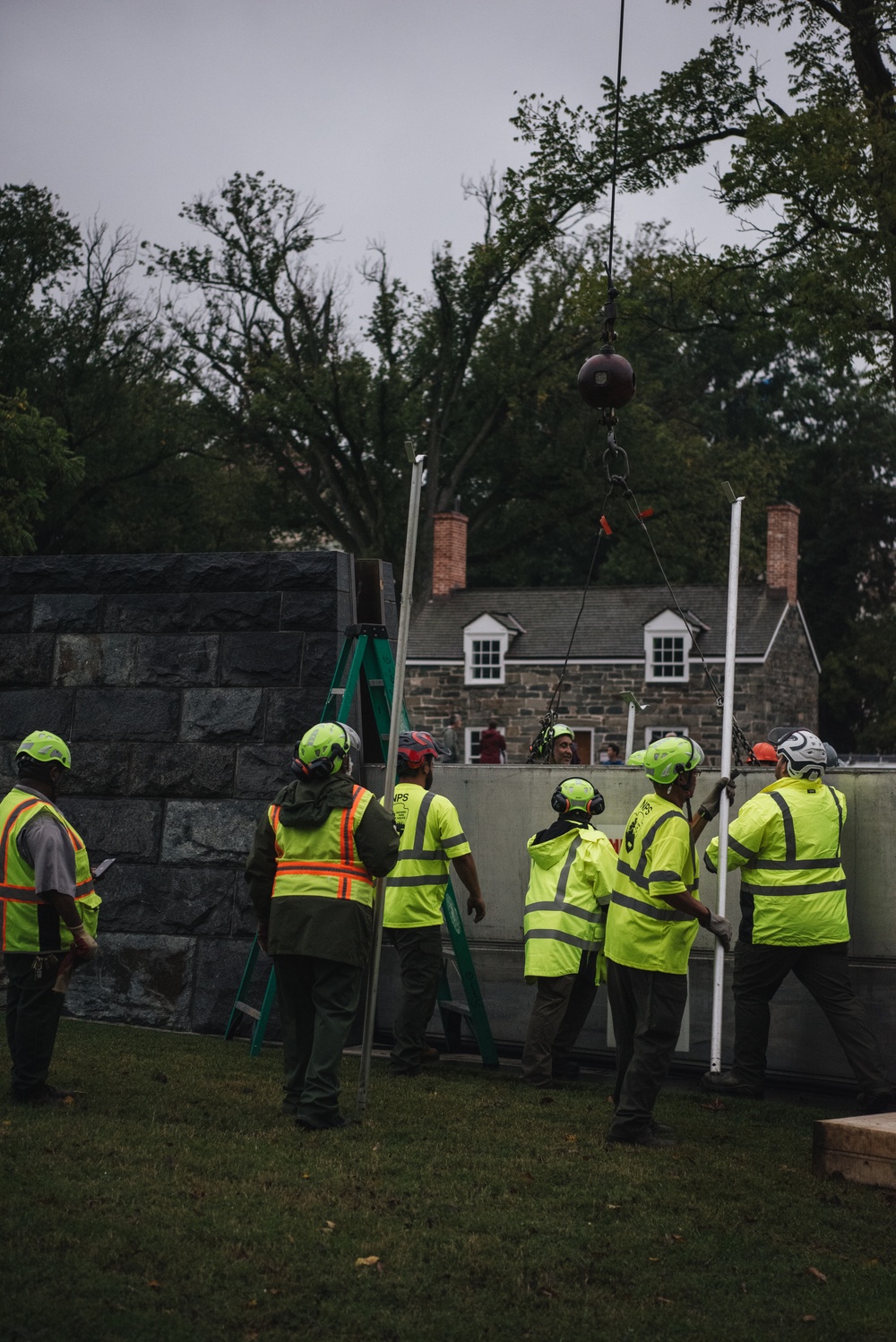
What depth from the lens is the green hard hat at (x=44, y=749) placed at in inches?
282

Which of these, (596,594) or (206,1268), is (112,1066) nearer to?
(206,1268)

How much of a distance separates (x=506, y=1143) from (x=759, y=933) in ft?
6.83

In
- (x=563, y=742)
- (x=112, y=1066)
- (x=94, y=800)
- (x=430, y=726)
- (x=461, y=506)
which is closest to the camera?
(x=112, y=1066)

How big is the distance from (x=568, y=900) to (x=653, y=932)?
5.16 feet

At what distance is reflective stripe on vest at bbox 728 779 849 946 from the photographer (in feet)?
26.1

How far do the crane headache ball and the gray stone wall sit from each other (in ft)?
98.9

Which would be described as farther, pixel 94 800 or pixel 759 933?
pixel 94 800

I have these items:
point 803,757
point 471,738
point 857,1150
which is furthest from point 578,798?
point 471,738

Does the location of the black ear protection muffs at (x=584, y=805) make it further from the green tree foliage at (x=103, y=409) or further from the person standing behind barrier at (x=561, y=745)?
the green tree foliage at (x=103, y=409)

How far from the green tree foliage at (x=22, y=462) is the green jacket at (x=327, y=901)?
873 inches

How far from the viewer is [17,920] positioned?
7.05 m

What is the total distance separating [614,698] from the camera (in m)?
41.4

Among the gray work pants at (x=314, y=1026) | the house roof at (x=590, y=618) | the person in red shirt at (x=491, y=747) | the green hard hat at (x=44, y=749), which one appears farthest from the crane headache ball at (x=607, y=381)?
the house roof at (x=590, y=618)

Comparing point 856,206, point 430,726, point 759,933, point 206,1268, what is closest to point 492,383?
point 430,726
